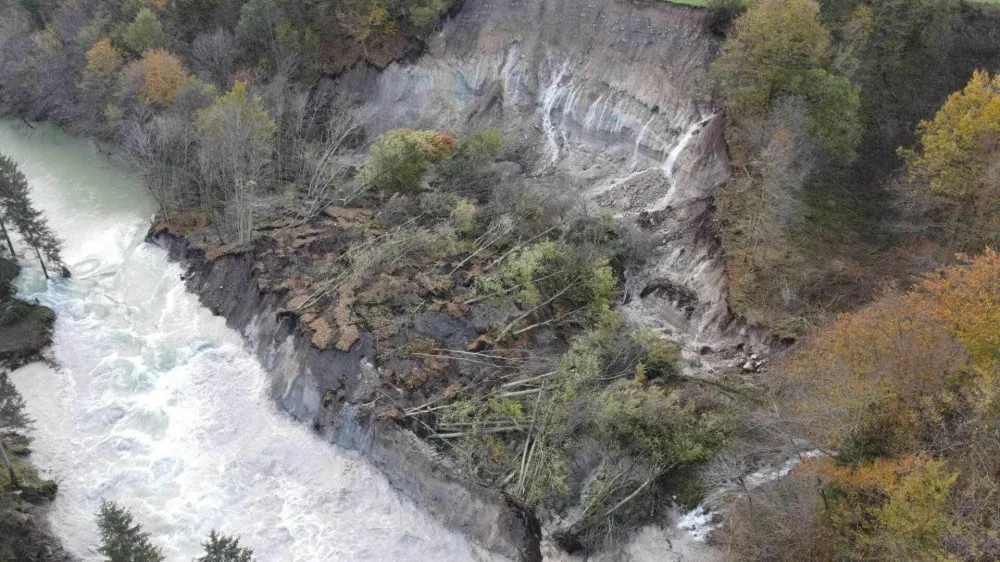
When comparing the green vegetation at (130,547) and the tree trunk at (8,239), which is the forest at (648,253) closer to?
the green vegetation at (130,547)

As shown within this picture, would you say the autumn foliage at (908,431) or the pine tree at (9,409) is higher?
the autumn foliage at (908,431)

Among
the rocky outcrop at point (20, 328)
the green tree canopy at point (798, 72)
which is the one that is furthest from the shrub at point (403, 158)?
the rocky outcrop at point (20, 328)

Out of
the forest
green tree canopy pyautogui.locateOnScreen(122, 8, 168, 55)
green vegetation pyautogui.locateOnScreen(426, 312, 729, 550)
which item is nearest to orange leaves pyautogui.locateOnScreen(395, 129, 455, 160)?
the forest

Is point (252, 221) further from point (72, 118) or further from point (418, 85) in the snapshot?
point (72, 118)

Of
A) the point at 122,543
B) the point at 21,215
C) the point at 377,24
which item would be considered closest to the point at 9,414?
the point at 122,543

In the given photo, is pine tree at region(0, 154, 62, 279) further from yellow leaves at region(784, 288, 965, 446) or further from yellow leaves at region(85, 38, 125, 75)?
yellow leaves at region(784, 288, 965, 446)

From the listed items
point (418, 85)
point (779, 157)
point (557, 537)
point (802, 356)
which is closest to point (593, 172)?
point (779, 157)

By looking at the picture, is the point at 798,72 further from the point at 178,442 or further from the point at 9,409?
the point at 9,409
